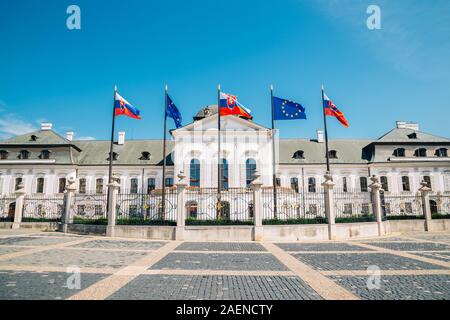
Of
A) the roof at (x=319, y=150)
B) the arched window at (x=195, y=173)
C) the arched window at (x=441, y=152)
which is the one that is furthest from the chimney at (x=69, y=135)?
the arched window at (x=441, y=152)

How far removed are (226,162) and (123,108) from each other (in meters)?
16.3

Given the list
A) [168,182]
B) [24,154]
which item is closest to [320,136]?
[168,182]

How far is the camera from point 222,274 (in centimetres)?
648

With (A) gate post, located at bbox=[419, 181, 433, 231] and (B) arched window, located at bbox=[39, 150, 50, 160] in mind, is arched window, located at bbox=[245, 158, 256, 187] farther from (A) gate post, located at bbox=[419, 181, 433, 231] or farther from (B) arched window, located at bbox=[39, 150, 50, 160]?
(B) arched window, located at bbox=[39, 150, 50, 160]

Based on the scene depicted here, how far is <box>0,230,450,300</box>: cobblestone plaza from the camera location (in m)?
4.98

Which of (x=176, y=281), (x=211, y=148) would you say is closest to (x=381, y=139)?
(x=211, y=148)

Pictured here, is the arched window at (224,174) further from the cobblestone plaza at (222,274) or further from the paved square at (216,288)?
the paved square at (216,288)

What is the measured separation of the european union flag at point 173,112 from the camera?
17.2 m

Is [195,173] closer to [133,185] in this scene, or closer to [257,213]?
[133,185]

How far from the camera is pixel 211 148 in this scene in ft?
104

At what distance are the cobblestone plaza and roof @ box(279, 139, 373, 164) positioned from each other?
2760cm

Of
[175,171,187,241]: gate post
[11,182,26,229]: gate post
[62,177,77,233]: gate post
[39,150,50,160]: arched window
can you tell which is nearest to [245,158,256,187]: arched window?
[175,171,187,241]: gate post
